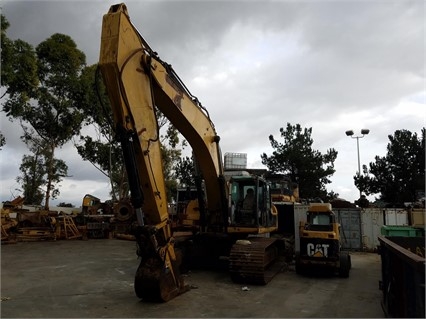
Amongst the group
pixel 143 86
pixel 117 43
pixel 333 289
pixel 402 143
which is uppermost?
pixel 402 143

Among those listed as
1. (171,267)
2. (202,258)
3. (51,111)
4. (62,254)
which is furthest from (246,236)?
(51,111)

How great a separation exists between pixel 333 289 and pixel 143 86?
636 centimetres

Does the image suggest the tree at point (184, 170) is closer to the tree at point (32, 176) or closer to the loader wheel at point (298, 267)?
the tree at point (32, 176)

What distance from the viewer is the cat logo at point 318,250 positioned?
10680 mm

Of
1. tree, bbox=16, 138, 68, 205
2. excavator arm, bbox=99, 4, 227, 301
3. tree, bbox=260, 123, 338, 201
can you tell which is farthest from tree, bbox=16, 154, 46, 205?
excavator arm, bbox=99, 4, 227, 301

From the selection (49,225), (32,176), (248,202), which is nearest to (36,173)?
(32,176)

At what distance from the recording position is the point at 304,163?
36.8 meters

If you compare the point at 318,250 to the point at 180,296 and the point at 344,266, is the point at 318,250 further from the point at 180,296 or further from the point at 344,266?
the point at 180,296

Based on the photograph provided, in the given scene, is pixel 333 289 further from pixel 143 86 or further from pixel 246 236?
pixel 143 86

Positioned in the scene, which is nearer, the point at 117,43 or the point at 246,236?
the point at 117,43

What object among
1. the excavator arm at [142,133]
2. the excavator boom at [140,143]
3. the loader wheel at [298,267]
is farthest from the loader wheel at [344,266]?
the excavator boom at [140,143]

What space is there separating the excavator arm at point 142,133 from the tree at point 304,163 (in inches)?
1179

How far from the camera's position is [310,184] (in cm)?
3681

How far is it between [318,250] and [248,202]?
227cm
